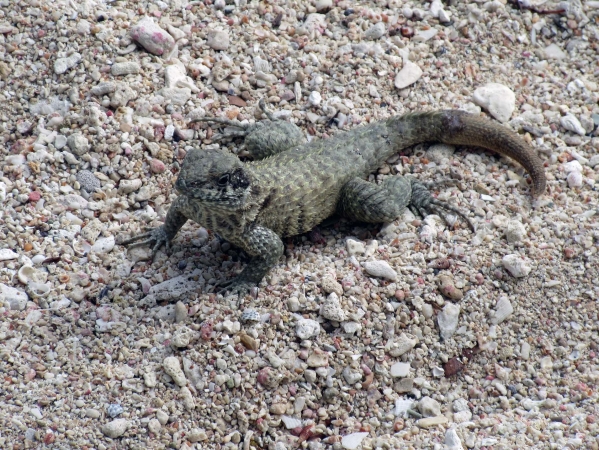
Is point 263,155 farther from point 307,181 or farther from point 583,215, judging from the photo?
point 583,215

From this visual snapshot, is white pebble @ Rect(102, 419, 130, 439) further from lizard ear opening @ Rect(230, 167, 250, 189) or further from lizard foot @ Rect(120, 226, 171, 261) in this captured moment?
lizard ear opening @ Rect(230, 167, 250, 189)

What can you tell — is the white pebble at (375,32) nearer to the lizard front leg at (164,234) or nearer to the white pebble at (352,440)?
the lizard front leg at (164,234)

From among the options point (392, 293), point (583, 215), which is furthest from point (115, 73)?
point (583, 215)

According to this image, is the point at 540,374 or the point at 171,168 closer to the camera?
the point at 540,374

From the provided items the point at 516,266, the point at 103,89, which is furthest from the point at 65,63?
the point at 516,266

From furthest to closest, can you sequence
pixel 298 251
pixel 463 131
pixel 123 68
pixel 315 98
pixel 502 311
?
pixel 315 98 < pixel 123 68 < pixel 463 131 < pixel 298 251 < pixel 502 311

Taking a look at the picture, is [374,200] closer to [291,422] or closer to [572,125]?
[291,422]

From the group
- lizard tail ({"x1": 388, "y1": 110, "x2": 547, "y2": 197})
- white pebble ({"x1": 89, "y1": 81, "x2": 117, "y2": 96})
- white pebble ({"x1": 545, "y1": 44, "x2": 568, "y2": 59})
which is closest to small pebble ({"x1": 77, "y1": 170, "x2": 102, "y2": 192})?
white pebble ({"x1": 89, "y1": 81, "x2": 117, "y2": 96})
